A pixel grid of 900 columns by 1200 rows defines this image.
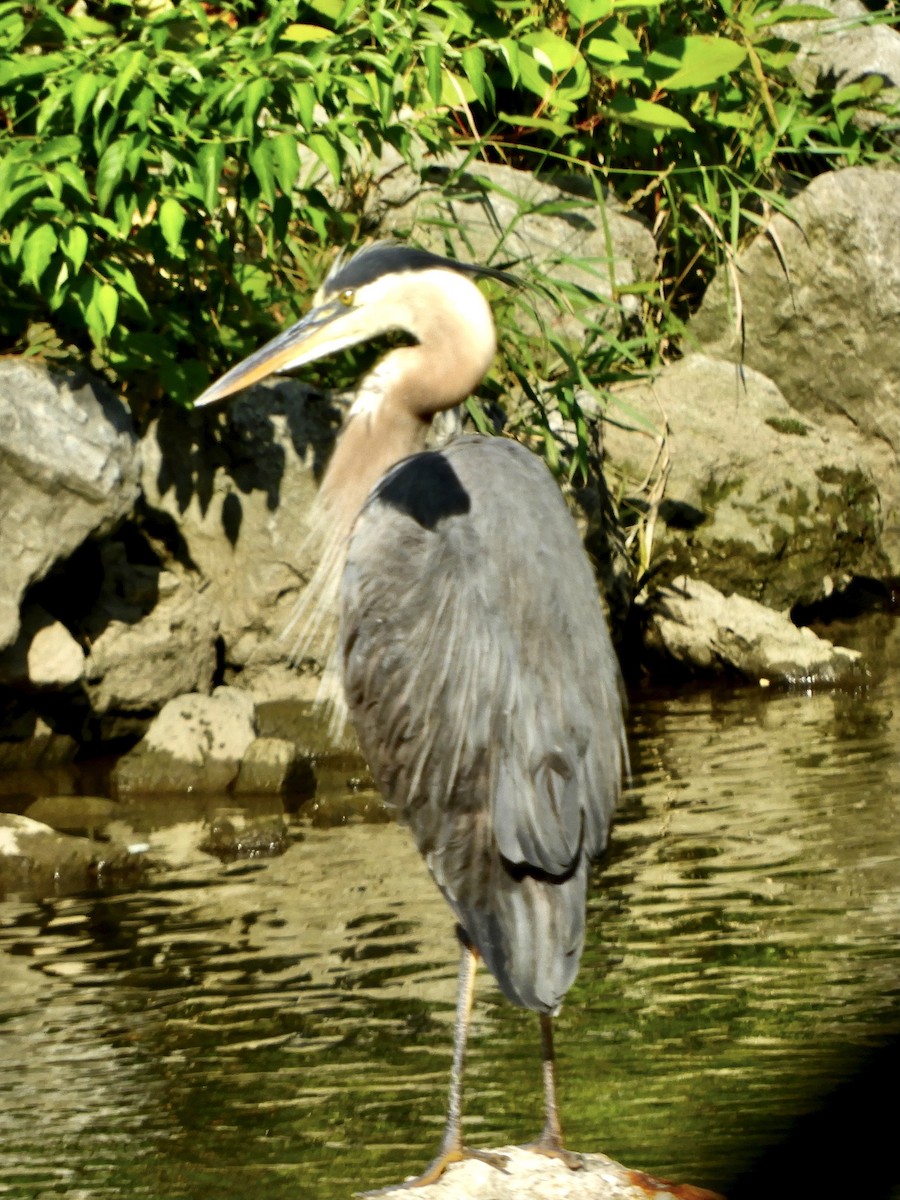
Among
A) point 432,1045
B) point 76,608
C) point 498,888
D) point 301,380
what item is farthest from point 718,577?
point 498,888

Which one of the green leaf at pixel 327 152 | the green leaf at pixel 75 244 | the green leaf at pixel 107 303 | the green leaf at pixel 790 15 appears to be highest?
the green leaf at pixel 327 152

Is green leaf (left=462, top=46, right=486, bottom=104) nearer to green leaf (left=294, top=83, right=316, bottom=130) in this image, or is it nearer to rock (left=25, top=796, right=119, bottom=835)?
green leaf (left=294, top=83, right=316, bottom=130)

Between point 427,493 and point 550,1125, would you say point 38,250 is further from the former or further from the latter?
point 550,1125

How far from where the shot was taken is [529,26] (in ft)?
27.6

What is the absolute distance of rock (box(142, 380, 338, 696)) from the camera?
23.5 feet

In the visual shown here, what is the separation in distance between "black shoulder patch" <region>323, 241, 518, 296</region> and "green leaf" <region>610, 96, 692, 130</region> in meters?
5.36

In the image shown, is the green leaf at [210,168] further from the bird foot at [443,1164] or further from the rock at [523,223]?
the bird foot at [443,1164]

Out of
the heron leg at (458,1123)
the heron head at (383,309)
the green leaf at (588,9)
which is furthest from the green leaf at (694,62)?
the heron leg at (458,1123)

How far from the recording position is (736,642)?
26.2 feet

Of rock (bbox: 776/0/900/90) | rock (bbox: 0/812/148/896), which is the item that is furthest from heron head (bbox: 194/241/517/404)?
rock (bbox: 776/0/900/90)

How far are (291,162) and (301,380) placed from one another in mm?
1475

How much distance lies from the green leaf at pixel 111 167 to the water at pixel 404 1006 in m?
2.05

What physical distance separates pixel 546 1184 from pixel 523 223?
6465 mm

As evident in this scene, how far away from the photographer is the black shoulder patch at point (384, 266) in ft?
12.4
